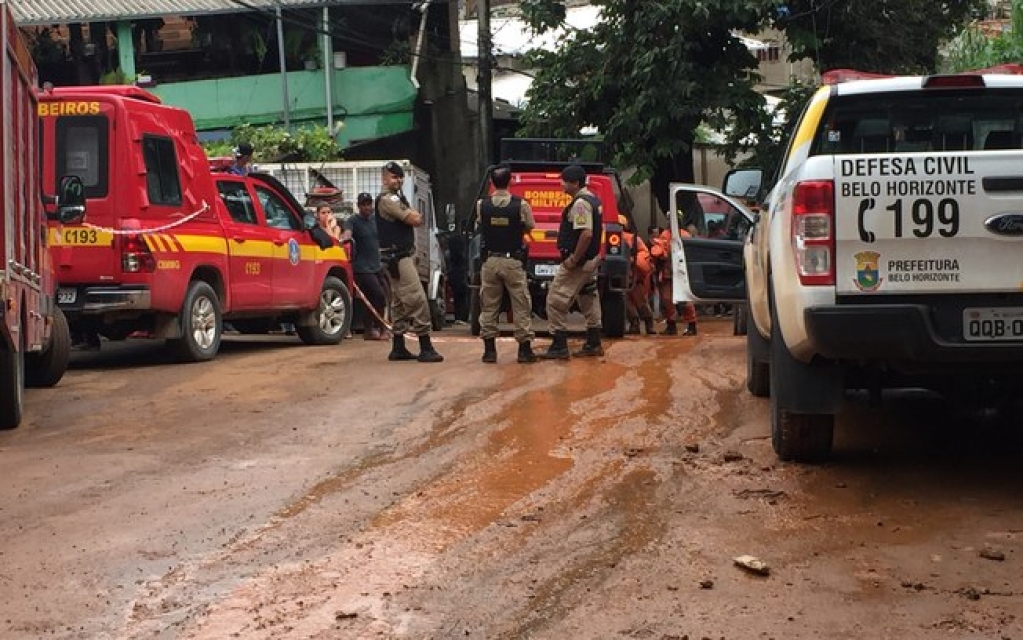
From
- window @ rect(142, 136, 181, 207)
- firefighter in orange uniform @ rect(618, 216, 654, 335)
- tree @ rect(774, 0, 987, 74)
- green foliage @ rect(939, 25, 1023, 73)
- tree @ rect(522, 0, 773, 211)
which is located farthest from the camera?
tree @ rect(774, 0, 987, 74)

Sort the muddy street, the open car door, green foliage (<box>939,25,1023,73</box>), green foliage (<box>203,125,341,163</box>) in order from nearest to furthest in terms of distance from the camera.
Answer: the muddy street, the open car door, green foliage (<box>939,25,1023,73</box>), green foliage (<box>203,125,341,163</box>)

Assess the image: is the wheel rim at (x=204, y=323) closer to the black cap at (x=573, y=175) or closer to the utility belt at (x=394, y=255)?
the utility belt at (x=394, y=255)

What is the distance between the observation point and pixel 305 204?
1969 centimetres

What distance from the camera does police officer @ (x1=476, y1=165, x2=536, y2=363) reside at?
1168 centimetres

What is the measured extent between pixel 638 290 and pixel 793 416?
38.1 ft

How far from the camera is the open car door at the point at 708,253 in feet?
36.0

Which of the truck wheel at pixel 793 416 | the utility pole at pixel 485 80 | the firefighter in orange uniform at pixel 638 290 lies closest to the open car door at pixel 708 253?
the truck wheel at pixel 793 416

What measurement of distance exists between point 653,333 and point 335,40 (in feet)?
42.9

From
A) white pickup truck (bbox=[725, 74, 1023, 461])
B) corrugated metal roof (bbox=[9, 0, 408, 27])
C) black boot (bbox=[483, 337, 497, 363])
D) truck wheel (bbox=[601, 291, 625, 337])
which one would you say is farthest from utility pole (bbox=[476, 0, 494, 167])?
white pickup truck (bbox=[725, 74, 1023, 461])

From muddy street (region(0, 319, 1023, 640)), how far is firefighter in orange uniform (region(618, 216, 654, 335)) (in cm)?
823

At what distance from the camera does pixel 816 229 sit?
5773 millimetres

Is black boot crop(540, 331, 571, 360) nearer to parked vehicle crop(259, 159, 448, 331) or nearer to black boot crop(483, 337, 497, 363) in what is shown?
black boot crop(483, 337, 497, 363)

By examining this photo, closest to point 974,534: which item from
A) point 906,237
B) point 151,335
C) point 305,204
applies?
point 906,237

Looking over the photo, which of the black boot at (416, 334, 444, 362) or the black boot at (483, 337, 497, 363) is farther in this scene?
the black boot at (416, 334, 444, 362)
